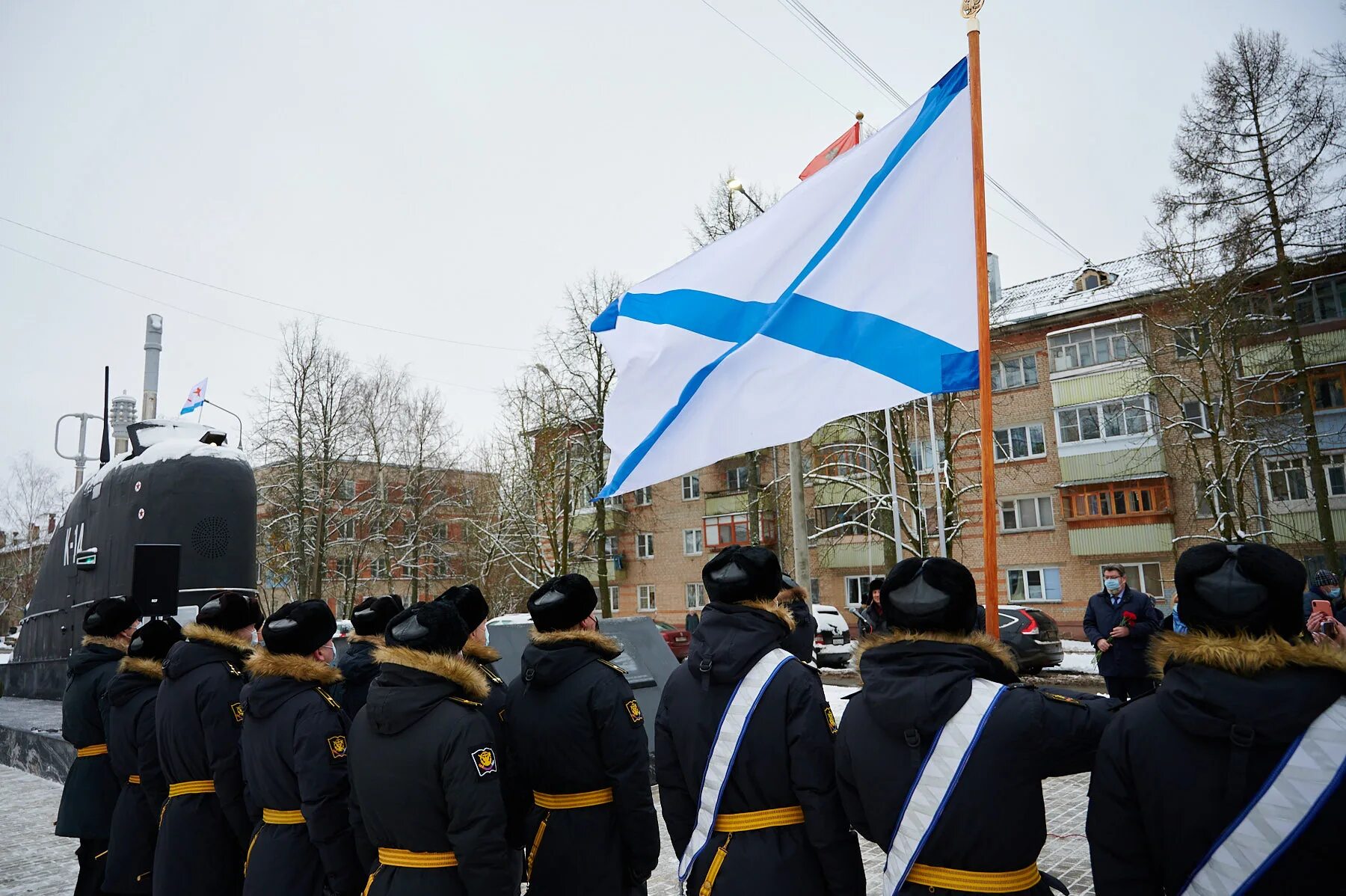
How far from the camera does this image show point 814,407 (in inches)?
181

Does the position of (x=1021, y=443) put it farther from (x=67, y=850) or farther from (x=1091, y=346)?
(x=67, y=850)

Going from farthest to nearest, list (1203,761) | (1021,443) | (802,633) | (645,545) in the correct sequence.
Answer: (645,545)
(1021,443)
(802,633)
(1203,761)

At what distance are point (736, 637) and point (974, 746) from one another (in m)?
1.00

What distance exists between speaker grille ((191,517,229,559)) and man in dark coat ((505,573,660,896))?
823cm

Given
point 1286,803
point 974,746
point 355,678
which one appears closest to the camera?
point 1286,803

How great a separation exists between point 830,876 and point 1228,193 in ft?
74.7

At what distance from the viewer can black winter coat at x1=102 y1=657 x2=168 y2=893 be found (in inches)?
203

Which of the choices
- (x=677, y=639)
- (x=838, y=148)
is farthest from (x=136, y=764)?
(x=677, y=639)

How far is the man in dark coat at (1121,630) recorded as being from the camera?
361 inches

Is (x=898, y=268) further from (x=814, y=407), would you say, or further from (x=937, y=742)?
(x=937, y=742)

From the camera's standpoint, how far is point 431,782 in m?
3.32

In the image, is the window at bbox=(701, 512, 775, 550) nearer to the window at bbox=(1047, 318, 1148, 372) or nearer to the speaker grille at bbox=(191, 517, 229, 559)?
the window at bbox=(1047, 318, 1148, 372)

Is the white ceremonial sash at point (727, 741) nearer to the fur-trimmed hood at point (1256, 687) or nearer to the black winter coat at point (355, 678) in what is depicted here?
the fur-trimmed hood at point (1256, 687)

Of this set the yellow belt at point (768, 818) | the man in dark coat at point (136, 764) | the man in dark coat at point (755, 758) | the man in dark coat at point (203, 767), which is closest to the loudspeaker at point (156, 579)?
the man in dark coat at point (136, 764)
